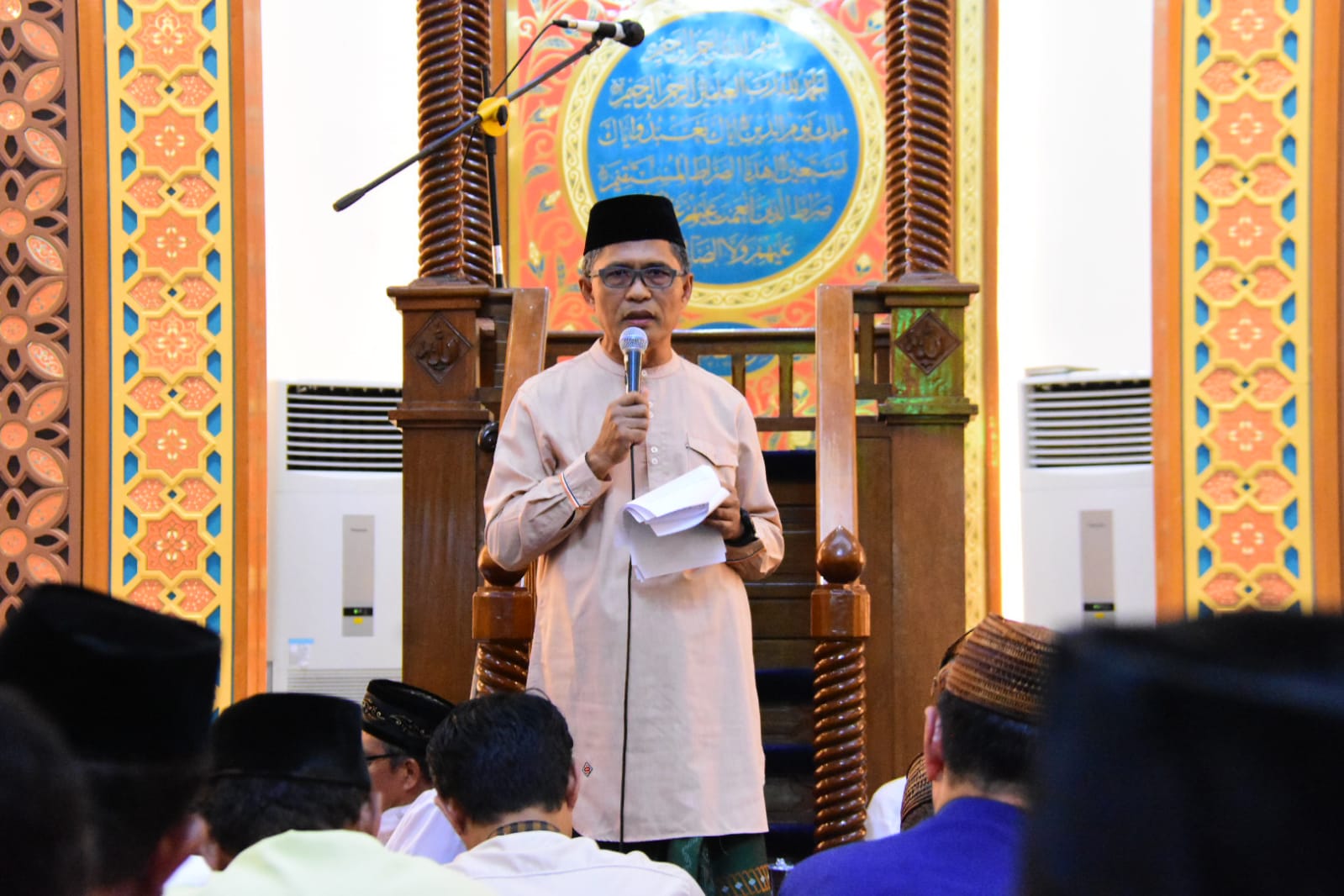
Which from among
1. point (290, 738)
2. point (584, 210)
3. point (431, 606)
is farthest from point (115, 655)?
point (584, 210)

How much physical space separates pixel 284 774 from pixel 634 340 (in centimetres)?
123

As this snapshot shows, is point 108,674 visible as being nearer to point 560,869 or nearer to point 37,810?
point 37,810

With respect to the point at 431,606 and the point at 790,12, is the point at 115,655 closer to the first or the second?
the point at 431,606

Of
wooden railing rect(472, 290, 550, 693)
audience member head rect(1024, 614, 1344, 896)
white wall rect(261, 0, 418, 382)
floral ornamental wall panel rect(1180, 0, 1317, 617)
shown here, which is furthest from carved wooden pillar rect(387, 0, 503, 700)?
audience member head rect(1024, 614, 1344, 896)

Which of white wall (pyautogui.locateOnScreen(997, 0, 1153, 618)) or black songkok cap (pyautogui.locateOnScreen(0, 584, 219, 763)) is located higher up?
white wall (pyautogui.locateOnScreen(997, 0, 1153, 618))

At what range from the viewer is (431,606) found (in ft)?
12.8

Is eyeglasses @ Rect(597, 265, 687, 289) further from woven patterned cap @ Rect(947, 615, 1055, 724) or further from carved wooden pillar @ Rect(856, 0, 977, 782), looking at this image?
woven patterned cap @ Rect(947, 615, 1055, 724)

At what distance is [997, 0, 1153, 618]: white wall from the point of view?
644 centimetres

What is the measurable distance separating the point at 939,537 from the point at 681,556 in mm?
1388

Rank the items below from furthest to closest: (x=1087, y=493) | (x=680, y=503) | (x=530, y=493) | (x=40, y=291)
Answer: (x=1087, y=493)
(x=40, y=291)
(x=530, y=493)
(x=680, y=503)

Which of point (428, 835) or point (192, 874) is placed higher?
point (192, 874)

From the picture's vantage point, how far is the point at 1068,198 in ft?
21.4

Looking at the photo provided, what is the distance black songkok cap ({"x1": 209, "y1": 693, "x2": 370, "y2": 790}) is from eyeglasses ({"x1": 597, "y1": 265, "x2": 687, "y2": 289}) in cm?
131

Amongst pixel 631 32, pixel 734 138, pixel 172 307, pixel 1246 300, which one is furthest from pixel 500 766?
Result: pixel 734 138
